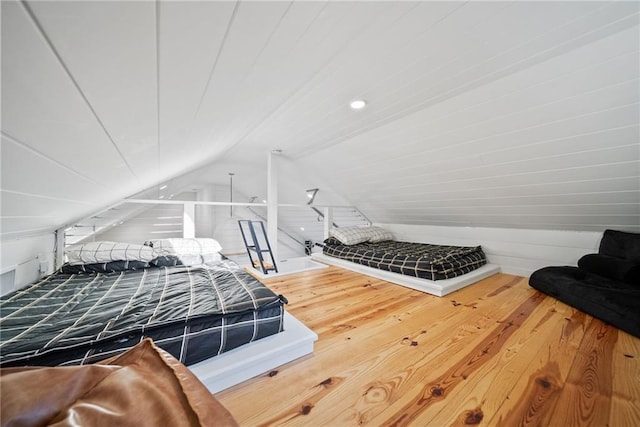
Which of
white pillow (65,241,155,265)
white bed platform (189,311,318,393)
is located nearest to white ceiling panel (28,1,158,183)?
white bed platform (189,311,318,393)

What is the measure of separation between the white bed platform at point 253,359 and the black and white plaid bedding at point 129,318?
0.14ft

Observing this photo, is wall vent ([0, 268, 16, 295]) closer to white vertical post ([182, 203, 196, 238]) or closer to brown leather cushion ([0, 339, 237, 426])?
white vertical post ([182, 203, 196, 238])

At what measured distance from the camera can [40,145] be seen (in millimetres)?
577

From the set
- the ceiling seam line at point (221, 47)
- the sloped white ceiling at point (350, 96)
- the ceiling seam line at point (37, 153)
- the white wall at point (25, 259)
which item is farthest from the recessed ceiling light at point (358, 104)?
the white wall at point (25, 259)

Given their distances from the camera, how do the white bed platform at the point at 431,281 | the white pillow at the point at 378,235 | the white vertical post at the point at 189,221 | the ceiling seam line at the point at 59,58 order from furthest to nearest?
the white pillow at the point at 378,235, the white vertical post at the point at 189,221, the white bed platform at the point at 431,281, the ceiling seam line at the point at 59,58

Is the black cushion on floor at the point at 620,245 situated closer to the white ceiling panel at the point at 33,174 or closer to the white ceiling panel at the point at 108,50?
the white ceiling panel at the point at 108,50

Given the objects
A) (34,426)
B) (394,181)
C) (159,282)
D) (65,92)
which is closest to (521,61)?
(394,181)

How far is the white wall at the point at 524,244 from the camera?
2531 mm

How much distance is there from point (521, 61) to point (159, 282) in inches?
112

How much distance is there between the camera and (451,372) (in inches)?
45.3

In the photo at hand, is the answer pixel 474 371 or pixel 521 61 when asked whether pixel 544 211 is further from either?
pixel 474 371

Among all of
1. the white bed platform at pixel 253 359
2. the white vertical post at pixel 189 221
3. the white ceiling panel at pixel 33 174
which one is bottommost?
the white bed platform at pixel 253 359

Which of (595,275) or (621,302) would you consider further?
(595,275)

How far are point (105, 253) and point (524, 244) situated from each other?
4.61 m
